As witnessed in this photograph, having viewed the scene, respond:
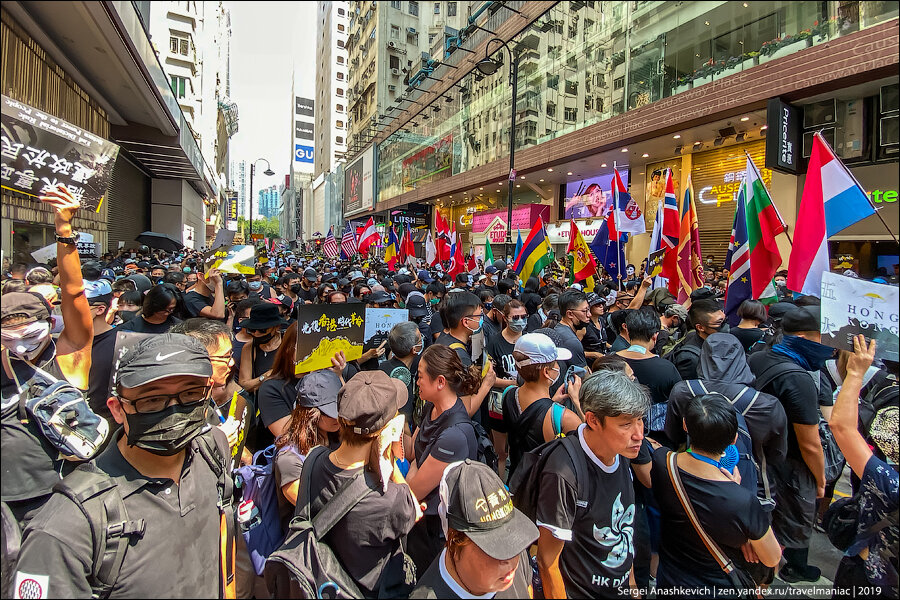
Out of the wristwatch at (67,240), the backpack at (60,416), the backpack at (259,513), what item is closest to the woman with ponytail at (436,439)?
the backpack at (259,513)

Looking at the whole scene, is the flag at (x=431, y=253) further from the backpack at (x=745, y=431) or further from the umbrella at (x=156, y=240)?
the backpack at (x=745, y=431)

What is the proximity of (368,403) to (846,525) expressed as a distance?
238 centimetres

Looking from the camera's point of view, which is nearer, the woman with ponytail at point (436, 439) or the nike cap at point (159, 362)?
the nike cap at point (159, 362)

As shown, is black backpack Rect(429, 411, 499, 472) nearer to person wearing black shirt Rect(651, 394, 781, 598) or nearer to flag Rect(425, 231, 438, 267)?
person wearing black shirt Rect(651, 394, 781, 598)

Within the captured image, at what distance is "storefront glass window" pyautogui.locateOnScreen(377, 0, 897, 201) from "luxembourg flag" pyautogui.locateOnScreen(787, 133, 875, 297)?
2994 mm

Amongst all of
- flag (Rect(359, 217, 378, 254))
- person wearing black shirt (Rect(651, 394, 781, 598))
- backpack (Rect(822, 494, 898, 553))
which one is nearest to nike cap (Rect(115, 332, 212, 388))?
person wearing black shirt (Rect(651, 394, 781, 598))

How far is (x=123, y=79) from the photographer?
8.08 m

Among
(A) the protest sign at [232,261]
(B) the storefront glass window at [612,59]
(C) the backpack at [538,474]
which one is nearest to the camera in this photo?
(C) the backpack at [538,474]

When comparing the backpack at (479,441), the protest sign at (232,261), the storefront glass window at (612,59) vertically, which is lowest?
the backpack at (479,441)

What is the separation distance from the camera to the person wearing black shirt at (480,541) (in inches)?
61.4

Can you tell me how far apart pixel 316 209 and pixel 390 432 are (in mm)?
86796

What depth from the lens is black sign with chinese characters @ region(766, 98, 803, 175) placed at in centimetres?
1205

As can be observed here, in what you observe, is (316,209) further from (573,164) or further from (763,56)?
(763,56)

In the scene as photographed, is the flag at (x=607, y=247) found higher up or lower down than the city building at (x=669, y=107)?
lower down
